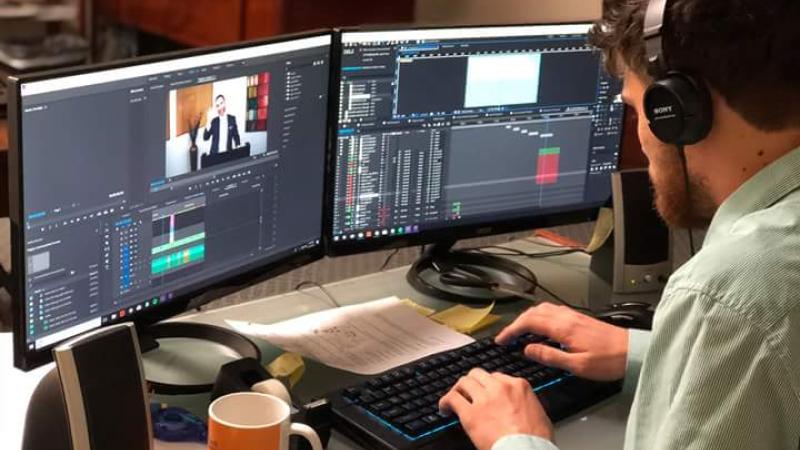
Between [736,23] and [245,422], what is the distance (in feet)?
2.05

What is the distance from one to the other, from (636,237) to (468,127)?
1.11ft

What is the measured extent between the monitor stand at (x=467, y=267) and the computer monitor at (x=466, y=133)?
0.04 m

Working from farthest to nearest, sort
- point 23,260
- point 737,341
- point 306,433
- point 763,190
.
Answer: point 23,260
point 306,433
point 763,190
point 737,341

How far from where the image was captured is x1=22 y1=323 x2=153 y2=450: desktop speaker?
1.03 metres

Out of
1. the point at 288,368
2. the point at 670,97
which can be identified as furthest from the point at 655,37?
the point at 288,368

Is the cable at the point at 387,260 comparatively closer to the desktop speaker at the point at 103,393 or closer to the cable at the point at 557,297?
the cable at the point at 557,297

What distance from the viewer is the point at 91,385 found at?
41.3 inches


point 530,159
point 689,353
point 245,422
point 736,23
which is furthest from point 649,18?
point 530,159

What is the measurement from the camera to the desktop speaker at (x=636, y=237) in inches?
70.7

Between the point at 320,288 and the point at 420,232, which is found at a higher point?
the point at 420,232

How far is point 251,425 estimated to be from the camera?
1.10 meters

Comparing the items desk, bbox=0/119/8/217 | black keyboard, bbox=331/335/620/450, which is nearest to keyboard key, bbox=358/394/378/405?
black keyboard, bbox=331/335/620/450

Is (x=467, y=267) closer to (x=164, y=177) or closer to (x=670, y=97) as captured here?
(x=164, y=177)

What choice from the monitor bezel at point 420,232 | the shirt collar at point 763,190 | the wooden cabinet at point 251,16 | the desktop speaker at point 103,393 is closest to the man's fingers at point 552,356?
the monitor bezel at point 420,232
